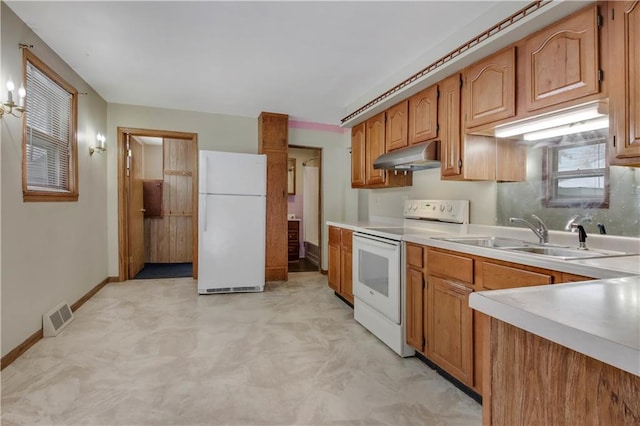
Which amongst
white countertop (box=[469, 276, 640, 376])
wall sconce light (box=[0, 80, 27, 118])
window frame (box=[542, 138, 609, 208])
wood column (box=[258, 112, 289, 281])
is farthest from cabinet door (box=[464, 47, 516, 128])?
wall sconce light (box=[0, 80, 27, 118])

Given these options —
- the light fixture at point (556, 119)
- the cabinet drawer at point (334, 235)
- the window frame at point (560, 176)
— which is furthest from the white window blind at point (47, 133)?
the window frame at point (560, 176)

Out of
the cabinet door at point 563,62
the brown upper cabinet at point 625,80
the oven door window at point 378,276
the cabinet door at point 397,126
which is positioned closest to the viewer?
the brown upper cabinet at point 625,80

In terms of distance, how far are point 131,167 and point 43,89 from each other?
198 centimetres

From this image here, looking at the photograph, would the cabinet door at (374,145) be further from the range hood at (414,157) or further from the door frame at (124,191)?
the door frame at (124,191)

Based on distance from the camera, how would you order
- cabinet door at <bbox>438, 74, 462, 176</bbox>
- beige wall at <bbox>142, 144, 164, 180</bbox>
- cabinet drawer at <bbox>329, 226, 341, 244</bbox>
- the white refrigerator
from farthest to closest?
beige wall at <bbox>142, 144, 164, 180</bbox>
the white refrigerator
cabinet drawer at <bbox>329, 226, 341, 244</bbox>
cabinet door at <bbox>438, 74, 462, 176</bbox>

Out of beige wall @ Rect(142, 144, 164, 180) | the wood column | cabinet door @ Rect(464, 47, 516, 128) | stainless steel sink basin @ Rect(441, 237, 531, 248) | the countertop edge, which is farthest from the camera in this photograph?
beige wall @ Rect(142, 144, 164, 180)

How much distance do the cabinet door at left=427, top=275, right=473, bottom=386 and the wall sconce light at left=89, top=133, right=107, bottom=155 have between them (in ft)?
→ 12.5

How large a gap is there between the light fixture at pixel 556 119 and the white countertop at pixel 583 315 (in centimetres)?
103

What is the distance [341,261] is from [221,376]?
5.94 feet

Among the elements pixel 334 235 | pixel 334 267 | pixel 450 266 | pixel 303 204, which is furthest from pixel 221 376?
pixel 303 204

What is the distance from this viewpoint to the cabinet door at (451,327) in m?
1.80

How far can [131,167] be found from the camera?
461 cm

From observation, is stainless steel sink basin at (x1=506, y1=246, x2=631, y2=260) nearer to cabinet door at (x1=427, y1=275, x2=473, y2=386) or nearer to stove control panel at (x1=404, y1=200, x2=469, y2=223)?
cabinet door at (x1=427, y1=275, x2=473, y2=386)

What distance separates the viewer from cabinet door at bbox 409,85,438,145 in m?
2.53
